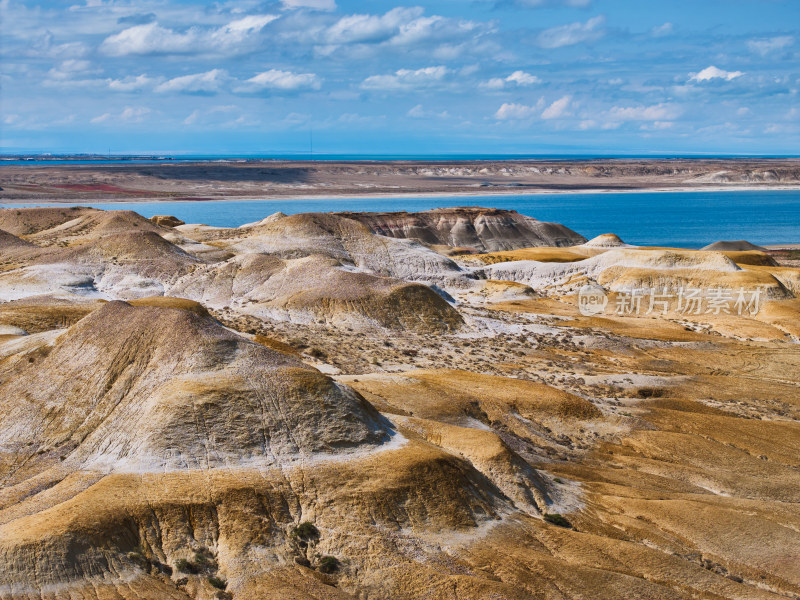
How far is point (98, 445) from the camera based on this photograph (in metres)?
25.6

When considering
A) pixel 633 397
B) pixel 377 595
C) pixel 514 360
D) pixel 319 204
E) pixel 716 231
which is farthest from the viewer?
pixel 319 204

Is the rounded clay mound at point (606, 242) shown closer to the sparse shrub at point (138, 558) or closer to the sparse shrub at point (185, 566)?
the sparse shrub at point (185, 566)

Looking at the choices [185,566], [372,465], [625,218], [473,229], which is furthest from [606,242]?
[625,218]

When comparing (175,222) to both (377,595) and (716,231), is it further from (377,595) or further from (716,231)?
(716,231)

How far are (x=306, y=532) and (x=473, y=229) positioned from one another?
4154 inches

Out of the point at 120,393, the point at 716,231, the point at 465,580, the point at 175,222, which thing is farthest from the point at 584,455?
the point at 716,231

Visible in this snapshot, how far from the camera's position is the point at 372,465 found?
81.1 feet

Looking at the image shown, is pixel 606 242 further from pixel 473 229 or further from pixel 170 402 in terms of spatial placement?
pixel 170 402

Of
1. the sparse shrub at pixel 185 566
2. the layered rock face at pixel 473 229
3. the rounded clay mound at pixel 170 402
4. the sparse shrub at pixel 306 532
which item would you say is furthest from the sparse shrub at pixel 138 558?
the layered rock face at pixel 473 229

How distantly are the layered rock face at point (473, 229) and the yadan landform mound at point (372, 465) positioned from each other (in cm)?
6805

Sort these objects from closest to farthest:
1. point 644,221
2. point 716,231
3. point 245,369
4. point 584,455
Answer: point 245,369 → point 584,455 → point 716,231 → point 644,221

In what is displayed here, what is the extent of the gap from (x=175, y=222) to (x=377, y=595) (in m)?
83.8

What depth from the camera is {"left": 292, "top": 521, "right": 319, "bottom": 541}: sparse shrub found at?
22.1 m

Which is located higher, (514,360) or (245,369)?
(245,369)
